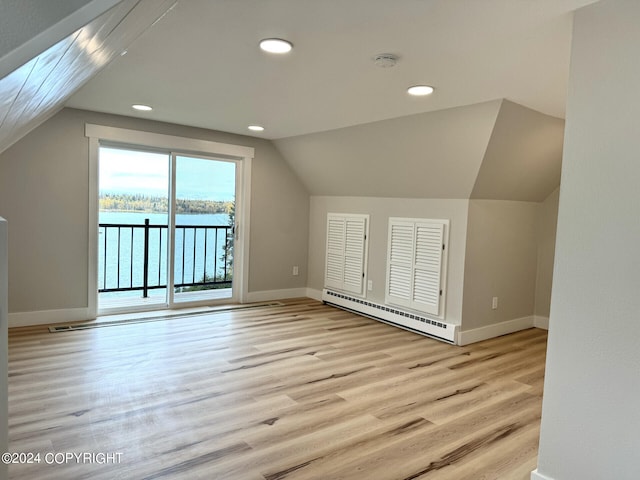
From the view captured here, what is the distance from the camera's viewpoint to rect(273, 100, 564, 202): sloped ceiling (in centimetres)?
342

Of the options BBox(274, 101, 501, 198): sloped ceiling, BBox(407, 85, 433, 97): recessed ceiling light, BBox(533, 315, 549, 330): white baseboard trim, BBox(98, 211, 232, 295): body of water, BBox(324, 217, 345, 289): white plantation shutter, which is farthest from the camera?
BBox(324, 217, 345, 289): white plantation shutter

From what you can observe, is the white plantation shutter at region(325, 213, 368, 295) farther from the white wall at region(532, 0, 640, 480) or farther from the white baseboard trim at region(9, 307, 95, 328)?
the white wall at region(532, 0, 640, 480)

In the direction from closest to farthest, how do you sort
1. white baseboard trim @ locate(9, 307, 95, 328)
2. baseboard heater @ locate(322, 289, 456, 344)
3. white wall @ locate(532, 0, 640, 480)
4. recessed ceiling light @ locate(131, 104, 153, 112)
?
1. white wall @ locate(532, 0, 640, 480)
2. recessed ceiling light @ locate(131, 104, 153, 112)
3. white baseboard trim @ locate(9, 307, 95, 328)
4. baseboard heater @ locate(322, 289, 456, 344)

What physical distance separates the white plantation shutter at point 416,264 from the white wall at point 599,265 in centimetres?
237

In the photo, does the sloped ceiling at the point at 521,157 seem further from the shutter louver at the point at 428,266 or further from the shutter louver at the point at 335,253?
the shutter louver at the point at 335,253

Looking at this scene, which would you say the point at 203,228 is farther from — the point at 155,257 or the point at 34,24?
the point at 34,24

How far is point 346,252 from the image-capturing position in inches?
211

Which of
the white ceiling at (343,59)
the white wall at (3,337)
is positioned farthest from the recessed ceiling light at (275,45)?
the white wall at (3,337)

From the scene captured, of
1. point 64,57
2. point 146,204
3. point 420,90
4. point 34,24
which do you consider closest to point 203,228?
point 146,204

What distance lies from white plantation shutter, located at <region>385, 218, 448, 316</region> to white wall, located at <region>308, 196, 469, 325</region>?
0.30 feet

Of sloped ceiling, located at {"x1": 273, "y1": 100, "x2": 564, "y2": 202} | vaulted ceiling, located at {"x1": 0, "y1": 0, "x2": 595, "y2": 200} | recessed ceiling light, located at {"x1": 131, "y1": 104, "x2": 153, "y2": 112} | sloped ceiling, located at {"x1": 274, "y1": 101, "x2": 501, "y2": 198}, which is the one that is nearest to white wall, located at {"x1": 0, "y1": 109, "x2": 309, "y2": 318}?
vaulted ceiling, located at {"x1": 0, "y1": 0, "x2": 595, "y2": 200}

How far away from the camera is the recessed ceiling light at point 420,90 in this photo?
2877 millimetres

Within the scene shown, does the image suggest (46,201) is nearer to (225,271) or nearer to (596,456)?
(225,271)

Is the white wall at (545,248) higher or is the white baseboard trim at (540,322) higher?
the white wall at (545,248)
